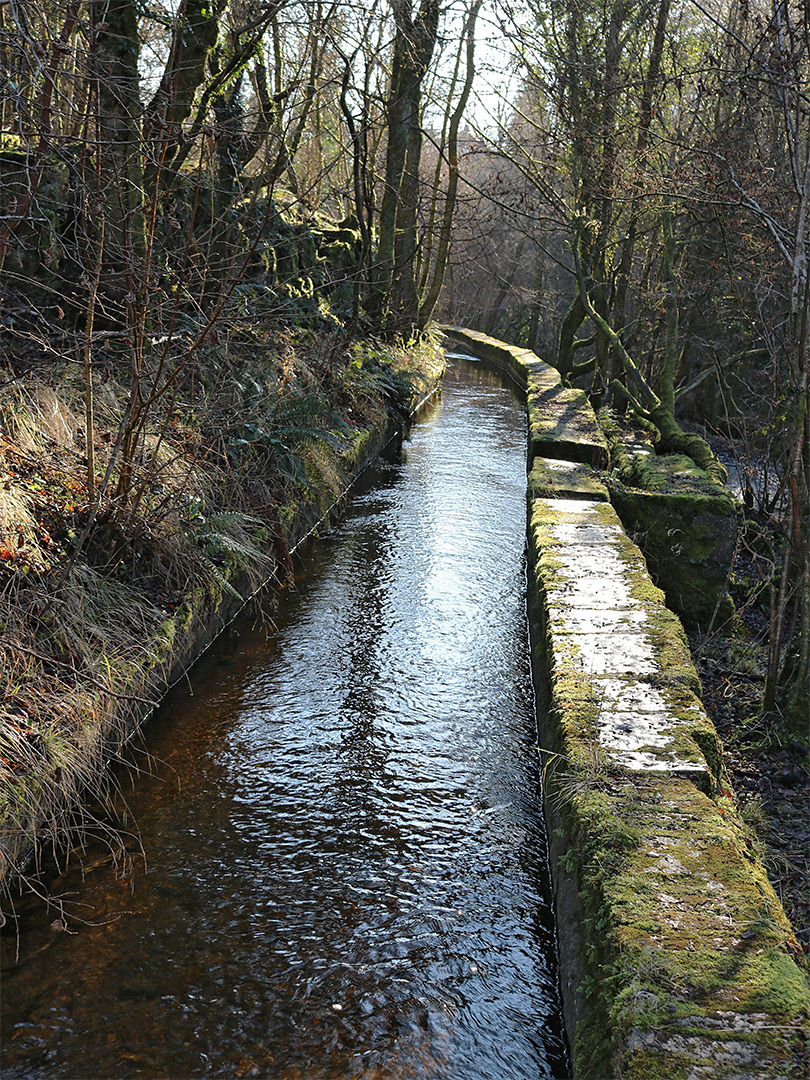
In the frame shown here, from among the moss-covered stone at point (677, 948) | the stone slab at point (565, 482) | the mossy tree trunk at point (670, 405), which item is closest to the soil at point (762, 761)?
the moss-covered stone at point (677, 948)

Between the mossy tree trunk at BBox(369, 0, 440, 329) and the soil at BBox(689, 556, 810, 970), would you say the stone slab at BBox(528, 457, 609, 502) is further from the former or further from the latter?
the mossy tree trunk at BBox(369, 0, 440, 329)

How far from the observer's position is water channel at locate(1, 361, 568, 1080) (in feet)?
9.10

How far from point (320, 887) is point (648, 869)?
1379mm

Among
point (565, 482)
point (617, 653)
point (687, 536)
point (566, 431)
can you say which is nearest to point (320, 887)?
point (617, 653)

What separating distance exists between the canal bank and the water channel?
29 cm

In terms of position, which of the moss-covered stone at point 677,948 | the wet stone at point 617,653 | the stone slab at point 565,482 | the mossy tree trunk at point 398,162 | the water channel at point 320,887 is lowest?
the water channel at point 320,887

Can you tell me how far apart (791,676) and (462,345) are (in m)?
23.8

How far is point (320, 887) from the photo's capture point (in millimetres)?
3508

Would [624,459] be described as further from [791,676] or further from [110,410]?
[110,410]

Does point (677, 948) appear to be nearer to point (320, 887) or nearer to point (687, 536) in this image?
point (320, 887)

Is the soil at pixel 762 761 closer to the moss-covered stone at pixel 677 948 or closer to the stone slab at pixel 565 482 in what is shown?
the moss-covered stone at pixel 677 948

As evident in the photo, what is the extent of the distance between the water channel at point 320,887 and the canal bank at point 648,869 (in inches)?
11.6

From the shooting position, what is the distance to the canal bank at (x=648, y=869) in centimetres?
218

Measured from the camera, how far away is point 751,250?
718 cm
